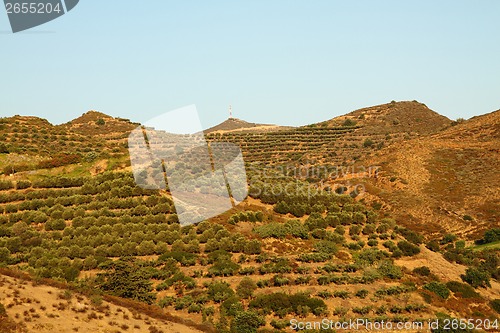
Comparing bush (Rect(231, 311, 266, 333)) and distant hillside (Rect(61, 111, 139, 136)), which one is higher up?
distant hillside (Rect(61, 111, 139, 136))

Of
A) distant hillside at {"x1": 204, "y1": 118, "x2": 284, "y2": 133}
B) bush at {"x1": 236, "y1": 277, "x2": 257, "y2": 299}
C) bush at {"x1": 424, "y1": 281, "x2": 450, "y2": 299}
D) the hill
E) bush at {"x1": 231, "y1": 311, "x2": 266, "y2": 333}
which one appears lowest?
bush at {"x1": 424, "y1": 281, "x2": 450, "y2": 299}

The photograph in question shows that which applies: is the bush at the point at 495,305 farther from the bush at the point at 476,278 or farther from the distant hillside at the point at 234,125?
the distant hillside at the point at 234,125

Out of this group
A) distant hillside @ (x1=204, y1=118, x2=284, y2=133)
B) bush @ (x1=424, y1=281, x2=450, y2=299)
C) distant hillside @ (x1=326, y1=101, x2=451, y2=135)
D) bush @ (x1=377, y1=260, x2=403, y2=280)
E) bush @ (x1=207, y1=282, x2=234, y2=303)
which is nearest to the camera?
bush @ (x1=207, y1=282, x2=234, y2=303)

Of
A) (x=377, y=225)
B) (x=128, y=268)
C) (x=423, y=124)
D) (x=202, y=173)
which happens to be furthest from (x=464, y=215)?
(x=423, y=124)

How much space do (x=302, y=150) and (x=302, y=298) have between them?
6892 centimetres

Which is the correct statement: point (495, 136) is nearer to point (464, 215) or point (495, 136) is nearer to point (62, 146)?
point (464, 215)

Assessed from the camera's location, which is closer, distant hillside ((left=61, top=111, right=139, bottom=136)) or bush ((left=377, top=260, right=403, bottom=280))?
bush ((left=377, top=260, right=403, bottom=280))

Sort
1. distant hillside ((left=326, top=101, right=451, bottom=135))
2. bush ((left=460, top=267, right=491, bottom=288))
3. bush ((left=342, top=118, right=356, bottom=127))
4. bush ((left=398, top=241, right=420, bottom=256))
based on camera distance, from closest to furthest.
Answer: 1. bush ((left=460, top=267, right=491, bottom=288))
2. bush ((left=398, top=241, right=420, bottom=256))
3. distant hillside ((left=326, top=101, right=451, bottom=135))
4. bush ((left=342, top=118, right=356, bottom=127))

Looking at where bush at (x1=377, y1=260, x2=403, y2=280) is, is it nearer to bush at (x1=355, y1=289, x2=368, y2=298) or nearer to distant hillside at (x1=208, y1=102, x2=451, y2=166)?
bush at (x1=355, y1=289, x2=368, y2=298)

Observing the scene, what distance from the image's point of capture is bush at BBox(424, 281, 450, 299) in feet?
103

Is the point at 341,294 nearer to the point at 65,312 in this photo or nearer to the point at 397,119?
the point at 65,312

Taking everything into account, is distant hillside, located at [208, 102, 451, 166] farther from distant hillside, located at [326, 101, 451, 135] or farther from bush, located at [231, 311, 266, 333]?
bush, located at [231, 311, 266, 333]

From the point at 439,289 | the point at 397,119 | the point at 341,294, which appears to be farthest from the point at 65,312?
the point at 397,119

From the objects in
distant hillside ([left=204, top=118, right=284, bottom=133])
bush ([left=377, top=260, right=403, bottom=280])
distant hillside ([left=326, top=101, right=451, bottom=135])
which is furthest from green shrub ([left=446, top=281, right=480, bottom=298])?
distant hillside ([left=204, top=118, right=284, bottom=133])
